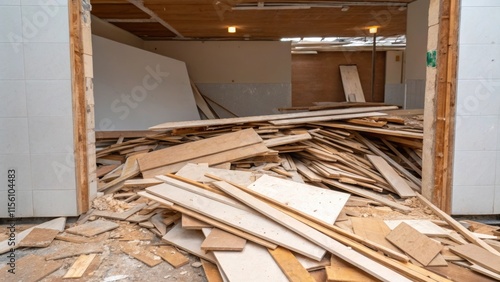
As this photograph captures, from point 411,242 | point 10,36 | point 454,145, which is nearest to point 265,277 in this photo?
point 411,242

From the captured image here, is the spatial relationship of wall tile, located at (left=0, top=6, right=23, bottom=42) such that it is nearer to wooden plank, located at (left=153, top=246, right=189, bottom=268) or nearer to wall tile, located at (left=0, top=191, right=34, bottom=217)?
wall tile, located at (left=0, top=191, right=34, bottom=217)

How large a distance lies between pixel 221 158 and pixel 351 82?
8808 mm

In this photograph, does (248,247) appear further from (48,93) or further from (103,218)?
(48,93)

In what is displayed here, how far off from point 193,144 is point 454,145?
2763 millimetres

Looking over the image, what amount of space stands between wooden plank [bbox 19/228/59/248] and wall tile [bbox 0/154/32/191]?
1.45 feet

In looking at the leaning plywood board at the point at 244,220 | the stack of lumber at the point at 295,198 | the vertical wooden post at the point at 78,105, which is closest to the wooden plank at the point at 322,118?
the stack of lumber at the point at 295,198

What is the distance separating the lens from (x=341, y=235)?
2.66m

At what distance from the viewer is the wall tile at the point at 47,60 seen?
127 inches

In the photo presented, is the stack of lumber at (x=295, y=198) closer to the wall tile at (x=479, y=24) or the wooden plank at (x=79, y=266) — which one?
the wooden plank at (x=79, y=266)

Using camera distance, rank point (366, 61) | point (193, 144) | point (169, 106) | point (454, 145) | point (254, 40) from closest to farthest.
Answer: point (454, 145), point (193, 144), point (169, 106), point (254, 40), point (366, 61)

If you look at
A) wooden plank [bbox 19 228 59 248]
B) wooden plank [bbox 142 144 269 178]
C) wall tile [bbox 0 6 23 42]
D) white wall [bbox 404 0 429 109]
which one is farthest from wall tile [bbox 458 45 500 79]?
wall tile [bbox 0 6 23 42]

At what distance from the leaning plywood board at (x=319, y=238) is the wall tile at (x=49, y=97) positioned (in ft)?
5.02

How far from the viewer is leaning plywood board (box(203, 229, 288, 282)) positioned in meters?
2.28

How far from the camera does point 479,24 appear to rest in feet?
10.8
